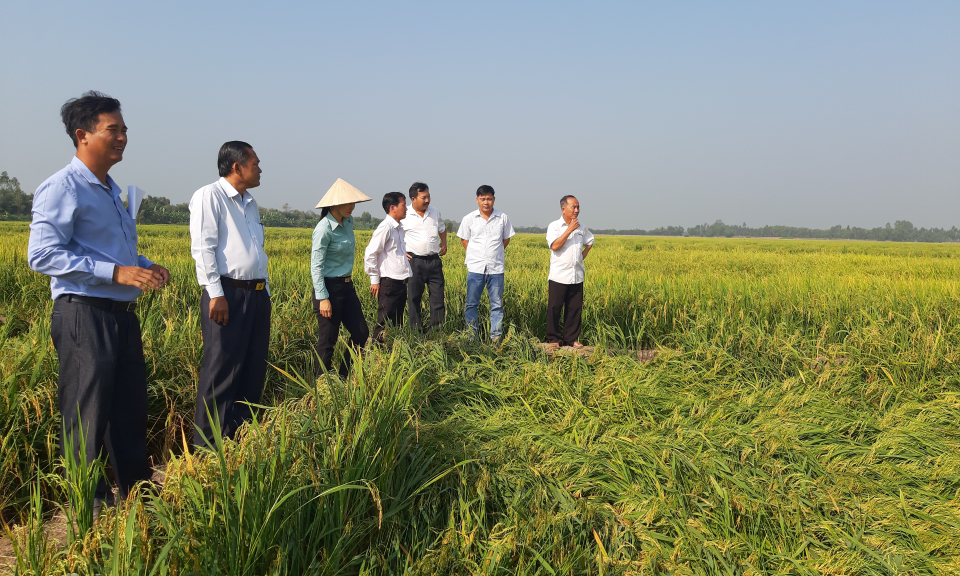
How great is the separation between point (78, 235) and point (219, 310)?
682 millimetres

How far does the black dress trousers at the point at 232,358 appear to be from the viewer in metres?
2.84

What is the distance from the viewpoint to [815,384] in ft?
12.9

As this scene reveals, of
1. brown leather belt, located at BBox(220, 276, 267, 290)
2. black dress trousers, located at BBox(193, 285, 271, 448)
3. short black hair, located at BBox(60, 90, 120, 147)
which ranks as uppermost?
short black hair, located at BBox(60, 90, 120, 147)

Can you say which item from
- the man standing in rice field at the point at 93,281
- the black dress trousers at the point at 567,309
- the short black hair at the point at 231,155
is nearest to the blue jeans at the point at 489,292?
the black dress trousers at the point at 567,309

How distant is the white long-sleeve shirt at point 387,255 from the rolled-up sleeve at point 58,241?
101 inches

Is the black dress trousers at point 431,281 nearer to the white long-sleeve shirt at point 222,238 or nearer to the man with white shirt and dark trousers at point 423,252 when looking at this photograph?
the man with white shirt and dark trousers at point 423,252

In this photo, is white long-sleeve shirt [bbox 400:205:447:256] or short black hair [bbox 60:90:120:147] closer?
short black hair [bbox 60:90:120:147]

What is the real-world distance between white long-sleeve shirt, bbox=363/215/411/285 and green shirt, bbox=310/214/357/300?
0.70 meters

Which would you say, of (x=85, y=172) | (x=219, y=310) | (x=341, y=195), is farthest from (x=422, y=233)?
(x=85, y=172)

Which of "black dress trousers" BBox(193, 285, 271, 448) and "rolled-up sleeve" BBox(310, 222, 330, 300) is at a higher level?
"rolled-up sleeve" BBox(310, 222, 330, 300)

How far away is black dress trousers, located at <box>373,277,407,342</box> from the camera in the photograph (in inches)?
191

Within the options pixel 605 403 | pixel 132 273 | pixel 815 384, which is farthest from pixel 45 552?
pixel 815 384

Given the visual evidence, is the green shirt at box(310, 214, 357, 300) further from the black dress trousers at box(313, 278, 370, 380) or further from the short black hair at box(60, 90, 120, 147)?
the short black hair at box(60, 90, 120, 147)

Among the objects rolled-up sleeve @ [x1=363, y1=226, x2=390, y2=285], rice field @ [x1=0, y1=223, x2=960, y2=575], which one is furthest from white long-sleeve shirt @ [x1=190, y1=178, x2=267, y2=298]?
rolled-up sleeve @ [x1=363, y1=226, x2=390, y2=285]
